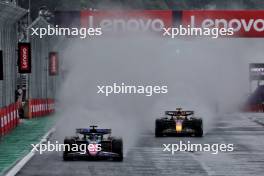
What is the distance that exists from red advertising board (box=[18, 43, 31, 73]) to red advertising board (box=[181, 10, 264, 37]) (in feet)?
25.3

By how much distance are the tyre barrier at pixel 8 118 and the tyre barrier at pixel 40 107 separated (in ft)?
32.5

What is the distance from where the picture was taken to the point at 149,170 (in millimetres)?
25438

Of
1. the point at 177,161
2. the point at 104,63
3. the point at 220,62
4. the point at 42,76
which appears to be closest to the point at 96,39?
the point at 104,63

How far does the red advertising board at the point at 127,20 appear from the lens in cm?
5275

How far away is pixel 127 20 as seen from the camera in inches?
2090

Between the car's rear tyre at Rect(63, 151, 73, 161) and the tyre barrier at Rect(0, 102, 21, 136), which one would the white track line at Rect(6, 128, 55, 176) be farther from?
the tyre barrier at Rect(0, 102, 21, 136)

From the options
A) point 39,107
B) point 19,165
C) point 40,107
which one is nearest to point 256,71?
point 40,107

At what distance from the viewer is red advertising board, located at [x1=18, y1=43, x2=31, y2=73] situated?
50.8 metres

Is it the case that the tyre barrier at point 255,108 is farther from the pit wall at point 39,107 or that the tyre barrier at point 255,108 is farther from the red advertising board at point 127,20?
the red advertising board at point 127,20

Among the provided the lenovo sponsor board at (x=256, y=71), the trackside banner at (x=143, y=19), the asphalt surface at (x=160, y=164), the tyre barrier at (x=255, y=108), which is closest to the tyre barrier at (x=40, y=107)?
the trackside banner at (x=143, y=19)

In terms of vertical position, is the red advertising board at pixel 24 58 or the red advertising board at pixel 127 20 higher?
the red advertising board at pixel 127 20

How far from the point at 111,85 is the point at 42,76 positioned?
805cm

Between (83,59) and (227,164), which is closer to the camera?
(227,164)

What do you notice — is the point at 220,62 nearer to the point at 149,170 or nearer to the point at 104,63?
the point at 104,63
